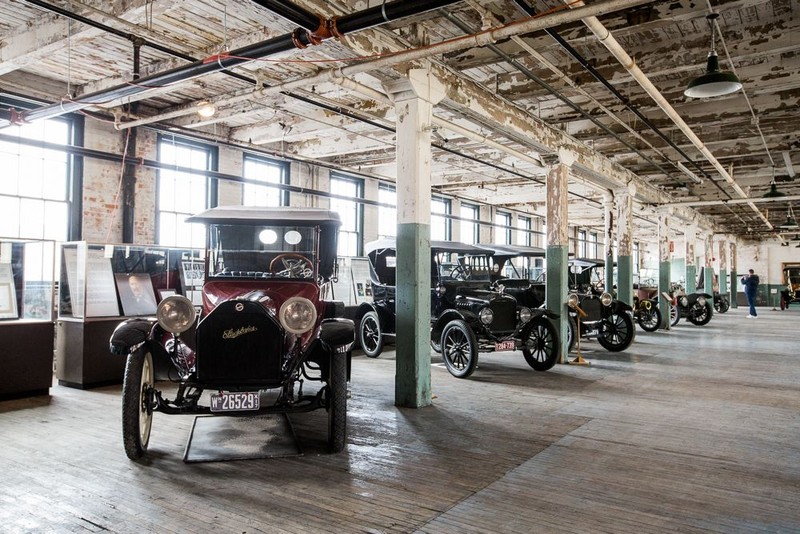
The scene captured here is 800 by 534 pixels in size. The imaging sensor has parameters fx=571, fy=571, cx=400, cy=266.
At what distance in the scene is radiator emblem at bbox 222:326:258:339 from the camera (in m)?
3.71

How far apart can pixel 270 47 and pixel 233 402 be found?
2670 mm

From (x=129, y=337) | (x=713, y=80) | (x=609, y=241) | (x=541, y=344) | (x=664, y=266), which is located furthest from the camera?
(x=664, y=266)

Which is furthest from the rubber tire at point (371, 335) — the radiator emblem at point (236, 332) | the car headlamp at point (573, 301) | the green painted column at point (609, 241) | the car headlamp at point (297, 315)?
the green painted column at point (609, 241)

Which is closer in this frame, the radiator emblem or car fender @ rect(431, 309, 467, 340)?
the radiator emblem

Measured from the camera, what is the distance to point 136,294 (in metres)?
6.88

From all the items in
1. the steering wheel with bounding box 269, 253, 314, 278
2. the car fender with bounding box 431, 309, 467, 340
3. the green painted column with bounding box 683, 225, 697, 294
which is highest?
the green painted column with bounding box 683, 225, 697, 294

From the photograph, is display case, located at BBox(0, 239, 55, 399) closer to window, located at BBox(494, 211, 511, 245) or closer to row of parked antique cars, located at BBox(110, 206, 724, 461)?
row of parked antique cars, located at BBox(110, 206, 724, 461)

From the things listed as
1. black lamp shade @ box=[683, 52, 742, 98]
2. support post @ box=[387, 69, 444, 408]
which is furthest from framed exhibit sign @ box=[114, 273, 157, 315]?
black lamp shade @ box=[683, 52, 742, 98]

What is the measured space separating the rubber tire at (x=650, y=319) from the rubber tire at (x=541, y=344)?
20.9ft

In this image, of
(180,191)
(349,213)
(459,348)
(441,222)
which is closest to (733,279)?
(441,222)

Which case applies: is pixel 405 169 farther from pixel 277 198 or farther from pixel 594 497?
pixel 277 198

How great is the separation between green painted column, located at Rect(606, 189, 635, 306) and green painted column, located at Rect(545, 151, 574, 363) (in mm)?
3655

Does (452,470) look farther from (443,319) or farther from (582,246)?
(582,246)

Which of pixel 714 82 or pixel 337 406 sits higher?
pixel 714 82
